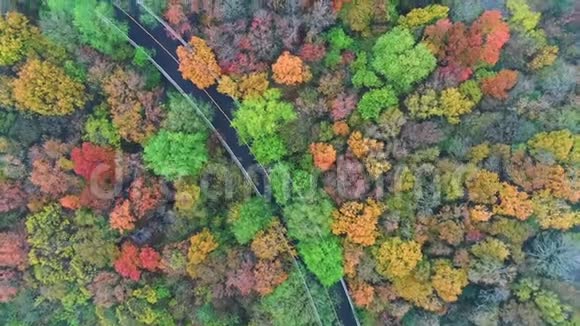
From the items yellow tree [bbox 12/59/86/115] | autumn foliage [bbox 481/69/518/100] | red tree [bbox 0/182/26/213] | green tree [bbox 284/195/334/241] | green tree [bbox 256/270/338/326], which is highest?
yellow tree [bbox 12/59/86/115]

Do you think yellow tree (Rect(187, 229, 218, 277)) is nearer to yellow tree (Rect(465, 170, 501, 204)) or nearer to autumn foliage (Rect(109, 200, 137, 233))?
autumn foliage (Rect(109, 200, 137, 233))

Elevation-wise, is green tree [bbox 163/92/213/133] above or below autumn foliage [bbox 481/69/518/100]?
above

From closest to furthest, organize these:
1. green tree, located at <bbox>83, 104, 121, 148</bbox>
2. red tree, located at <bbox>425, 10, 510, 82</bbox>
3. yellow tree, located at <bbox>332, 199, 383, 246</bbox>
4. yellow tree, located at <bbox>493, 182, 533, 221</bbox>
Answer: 1. yellow tree, located at <bbox>493, 182, 533, 221</bbox>
2. yellow tree, located at <bbox>332, 199, 383, 246</bbox>
3. red tree, located at <bbox>425, 10, 510, 82</bbox>
4. green tree, located at <bbox>83, 104, 121, 148</bbox>

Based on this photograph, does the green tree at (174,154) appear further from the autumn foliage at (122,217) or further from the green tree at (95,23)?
the green tree at (95,23)

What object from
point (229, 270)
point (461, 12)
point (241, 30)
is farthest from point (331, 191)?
point (461, 12)

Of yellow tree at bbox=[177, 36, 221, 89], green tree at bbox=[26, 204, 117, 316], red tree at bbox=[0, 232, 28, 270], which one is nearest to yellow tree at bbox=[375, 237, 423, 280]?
yellow tree at bbox=[177, 36, 221, 89]

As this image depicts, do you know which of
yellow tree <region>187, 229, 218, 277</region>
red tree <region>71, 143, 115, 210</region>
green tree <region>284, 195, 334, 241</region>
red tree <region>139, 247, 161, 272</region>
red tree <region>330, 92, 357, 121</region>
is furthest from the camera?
red tree <region>71, 143, 115, 210</region>

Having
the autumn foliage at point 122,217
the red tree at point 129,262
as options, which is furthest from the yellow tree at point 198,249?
the autumn foliage at point 122,217
